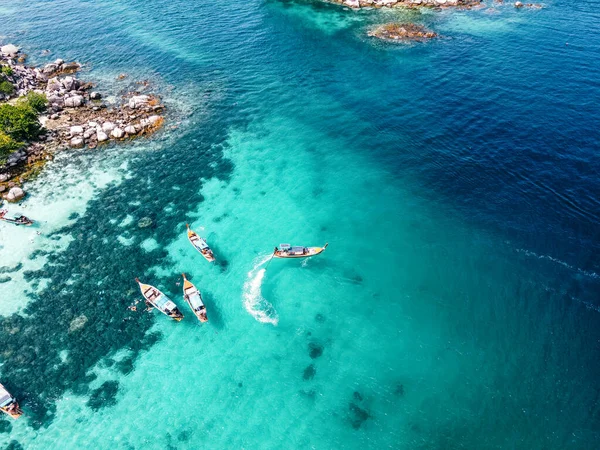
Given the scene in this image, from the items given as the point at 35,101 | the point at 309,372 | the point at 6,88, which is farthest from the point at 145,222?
the point at 6,88

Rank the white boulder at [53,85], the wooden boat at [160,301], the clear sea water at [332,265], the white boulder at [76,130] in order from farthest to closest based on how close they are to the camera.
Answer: the white boulder at [53,85]
the white boulder at [76,130]
the wooden boat at [160,301]
the clear sea water at [332,265]

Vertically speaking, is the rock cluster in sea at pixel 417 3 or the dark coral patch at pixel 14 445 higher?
the rock cluster in sea at pixel 417 3

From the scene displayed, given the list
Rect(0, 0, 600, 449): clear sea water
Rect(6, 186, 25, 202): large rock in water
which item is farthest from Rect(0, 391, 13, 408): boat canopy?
Rect(6, 186, 25, 202): large rock in water

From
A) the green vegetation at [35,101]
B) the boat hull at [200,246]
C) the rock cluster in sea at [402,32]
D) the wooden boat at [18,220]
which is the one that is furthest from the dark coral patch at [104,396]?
the rock cluster in sea at [402,32]

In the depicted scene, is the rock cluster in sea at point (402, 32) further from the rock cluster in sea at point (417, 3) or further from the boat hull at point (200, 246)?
the boat hull at point (200, 246)

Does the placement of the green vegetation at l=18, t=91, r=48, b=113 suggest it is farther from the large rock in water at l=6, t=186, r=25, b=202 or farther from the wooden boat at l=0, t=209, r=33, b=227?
the wooden boat at l=0, t=209, r=33, b=227

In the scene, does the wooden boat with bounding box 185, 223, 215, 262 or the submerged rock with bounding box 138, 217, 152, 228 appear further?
the submerged rock with bounding box 138, 217, 152, 228
